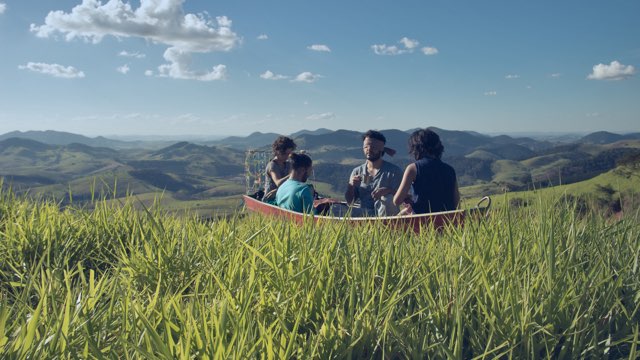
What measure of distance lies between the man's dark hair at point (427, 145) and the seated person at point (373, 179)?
1.06 m

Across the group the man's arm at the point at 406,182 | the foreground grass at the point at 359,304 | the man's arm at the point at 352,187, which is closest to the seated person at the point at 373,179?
the man's arm at the point at 352,187

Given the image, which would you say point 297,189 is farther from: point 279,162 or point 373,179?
point 279,162

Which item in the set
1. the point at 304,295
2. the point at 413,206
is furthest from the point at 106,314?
the point at 413,206

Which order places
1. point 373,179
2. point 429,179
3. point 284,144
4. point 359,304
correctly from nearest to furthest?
point 359,304 < point 429,179 < point 373,179 < point 284,144

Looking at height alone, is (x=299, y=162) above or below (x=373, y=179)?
above

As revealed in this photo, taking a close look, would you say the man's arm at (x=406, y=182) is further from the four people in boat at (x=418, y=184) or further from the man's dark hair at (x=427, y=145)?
the man's dark hair at (x=427, y=145)

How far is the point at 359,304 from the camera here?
6.42 ft

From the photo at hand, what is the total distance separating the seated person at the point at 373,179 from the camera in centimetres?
746

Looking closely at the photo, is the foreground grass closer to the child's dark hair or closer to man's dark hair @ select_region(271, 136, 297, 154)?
the child's dark hair

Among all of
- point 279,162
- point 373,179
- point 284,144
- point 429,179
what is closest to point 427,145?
point 429,179

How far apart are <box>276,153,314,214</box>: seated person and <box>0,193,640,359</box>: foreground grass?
3.19 meters

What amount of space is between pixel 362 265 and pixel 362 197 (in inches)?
229

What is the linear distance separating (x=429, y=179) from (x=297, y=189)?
178 cm

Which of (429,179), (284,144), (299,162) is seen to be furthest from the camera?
(284,144)
